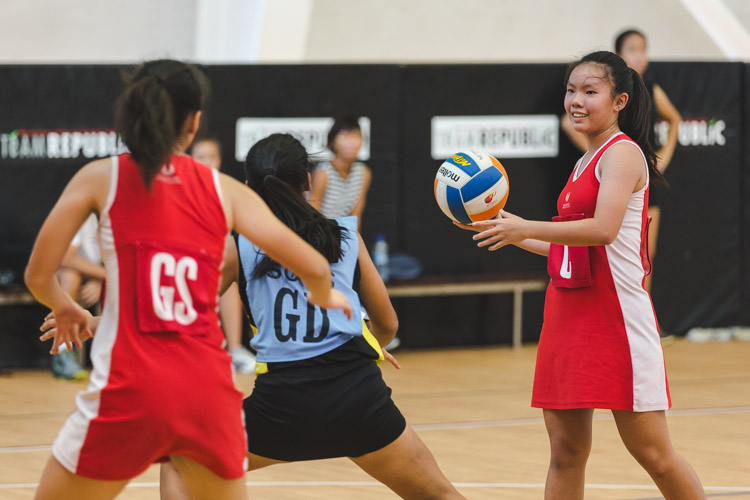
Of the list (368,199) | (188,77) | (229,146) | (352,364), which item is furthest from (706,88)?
(188,77)

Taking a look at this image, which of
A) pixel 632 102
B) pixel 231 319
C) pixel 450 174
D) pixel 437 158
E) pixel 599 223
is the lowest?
pixel 231 319

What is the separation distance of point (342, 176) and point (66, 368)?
247cm

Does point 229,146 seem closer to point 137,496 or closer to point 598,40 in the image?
point 137,496

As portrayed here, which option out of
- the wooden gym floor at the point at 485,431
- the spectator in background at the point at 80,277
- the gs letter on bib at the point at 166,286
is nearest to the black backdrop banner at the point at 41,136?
the spectator in background at the point at 80,277

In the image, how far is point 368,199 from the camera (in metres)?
8.84

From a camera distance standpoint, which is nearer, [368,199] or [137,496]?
[137,496]

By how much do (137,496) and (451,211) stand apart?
6.28 feet

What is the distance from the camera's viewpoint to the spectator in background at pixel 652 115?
827 cm

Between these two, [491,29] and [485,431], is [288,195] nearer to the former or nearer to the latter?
[485,431]

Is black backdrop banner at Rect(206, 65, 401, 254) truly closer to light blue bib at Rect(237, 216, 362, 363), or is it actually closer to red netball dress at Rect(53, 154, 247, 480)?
light blue bib at Rect(237, 216, 362, 363)

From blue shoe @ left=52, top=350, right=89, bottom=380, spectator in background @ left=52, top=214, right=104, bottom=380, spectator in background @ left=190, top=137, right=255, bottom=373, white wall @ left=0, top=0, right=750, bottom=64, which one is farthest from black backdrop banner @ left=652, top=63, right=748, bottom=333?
blue shoe @ left=52, top=350, right=89, bottom=380

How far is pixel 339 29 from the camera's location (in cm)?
1213

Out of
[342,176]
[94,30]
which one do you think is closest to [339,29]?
[94,30]

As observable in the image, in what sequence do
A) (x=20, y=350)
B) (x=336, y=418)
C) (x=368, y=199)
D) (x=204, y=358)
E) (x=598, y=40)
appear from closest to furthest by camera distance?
(x=204, y=358), (x=336, y=418), (x=20, y=350), (x=368, y=199), (x=598, y=40)
